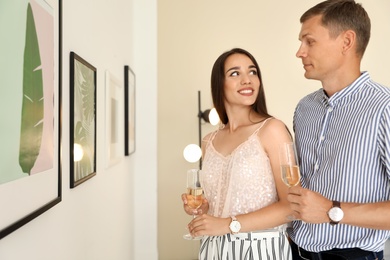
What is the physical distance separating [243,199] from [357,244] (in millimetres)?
527

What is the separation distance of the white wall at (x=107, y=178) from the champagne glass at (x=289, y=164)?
0.86 meters

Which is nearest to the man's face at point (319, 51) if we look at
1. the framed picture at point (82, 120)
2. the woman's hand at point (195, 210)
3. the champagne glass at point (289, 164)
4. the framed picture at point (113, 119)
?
the champagne glass at point (289, 164)

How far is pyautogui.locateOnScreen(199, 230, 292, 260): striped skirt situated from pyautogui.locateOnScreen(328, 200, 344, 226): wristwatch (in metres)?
0.41

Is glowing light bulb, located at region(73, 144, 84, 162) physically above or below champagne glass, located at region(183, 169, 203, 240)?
above

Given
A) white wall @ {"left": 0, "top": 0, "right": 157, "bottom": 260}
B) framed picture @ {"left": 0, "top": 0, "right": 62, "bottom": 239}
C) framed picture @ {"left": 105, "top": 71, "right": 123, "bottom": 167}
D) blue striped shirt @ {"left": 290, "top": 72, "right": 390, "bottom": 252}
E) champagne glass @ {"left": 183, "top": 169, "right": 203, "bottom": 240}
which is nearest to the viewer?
framed picture @ {"left": 0, "top": 0, "right": 62, "bottom": 239}

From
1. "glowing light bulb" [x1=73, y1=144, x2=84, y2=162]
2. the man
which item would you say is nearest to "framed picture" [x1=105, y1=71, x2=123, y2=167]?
"glowing light bulb" [x1=73, y1=144, x2=84, y2=162]

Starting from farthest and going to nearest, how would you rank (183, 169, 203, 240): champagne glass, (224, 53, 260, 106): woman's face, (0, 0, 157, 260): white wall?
1. (224, 53, 260, 106): woman's face
2. (183, 169, 203, 240): champagne glass
3. (0, 0, 157, 260): white wall

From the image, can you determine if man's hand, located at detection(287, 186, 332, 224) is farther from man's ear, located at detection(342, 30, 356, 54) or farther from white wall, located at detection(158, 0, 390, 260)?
white wall, located at detection(158, 0, 390, 260)

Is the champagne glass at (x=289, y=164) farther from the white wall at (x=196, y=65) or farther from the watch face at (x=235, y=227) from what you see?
the white wall at (x=196, y=65)

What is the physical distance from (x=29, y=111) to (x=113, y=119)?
1.56 m

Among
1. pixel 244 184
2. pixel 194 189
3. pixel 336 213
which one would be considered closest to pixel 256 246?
pixel 244 184

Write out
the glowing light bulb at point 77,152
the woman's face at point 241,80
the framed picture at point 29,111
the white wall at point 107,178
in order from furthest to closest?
the woman's face at point 241,80 < the glowing light bulb at point 77,152 < the white wall at point 107,178 < the framed picture at point 29,111

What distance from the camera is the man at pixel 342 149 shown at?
4.61 feet

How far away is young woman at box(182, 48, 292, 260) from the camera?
1.72 meters
